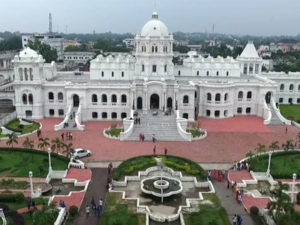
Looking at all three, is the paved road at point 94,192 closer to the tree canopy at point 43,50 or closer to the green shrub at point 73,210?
the green shrub at point 73,210

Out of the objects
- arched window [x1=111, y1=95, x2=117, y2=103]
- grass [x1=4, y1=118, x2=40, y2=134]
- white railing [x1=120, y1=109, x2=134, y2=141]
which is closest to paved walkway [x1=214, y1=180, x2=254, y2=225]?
white railing [x1=120, y1=109, x2=134, y2=141]

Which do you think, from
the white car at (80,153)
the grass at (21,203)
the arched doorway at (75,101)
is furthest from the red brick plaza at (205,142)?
the grass at (21,203)

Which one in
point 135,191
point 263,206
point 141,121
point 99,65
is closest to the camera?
point 263,206

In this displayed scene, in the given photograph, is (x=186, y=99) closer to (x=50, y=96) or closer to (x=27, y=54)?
(x=50, y=96)

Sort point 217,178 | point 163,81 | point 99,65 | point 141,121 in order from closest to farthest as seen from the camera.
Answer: point 217,178, point 141,121, point 163,81, point 99,65

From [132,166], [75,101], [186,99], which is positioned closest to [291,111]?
[186,99]

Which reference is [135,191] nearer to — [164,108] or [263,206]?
[263,206]

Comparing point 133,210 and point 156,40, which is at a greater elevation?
point 156,40

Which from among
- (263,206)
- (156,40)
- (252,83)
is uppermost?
(156,40)

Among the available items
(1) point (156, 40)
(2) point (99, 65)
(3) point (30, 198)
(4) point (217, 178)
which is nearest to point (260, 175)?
(4) point (217, 178)

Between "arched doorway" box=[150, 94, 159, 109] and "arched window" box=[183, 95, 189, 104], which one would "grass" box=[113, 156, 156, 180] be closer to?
"arched doorway" box=[150, 94, 159, 109]
